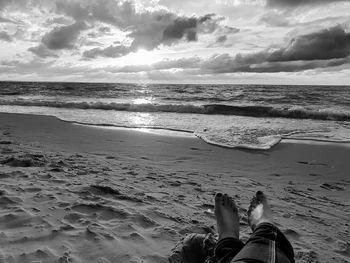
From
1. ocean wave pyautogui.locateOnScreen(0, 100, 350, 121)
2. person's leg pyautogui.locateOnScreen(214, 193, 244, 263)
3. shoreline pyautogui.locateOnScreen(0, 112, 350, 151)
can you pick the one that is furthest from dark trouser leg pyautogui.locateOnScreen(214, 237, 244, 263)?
ocean wave pyautogui.locateOnScreen(0, 100, 350, 121)

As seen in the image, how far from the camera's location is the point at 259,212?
8.21ft

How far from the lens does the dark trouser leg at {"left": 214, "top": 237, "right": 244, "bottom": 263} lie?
5.66ft

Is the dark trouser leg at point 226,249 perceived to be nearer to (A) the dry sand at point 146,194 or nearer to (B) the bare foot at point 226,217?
(B) the bare foot at point 226,217

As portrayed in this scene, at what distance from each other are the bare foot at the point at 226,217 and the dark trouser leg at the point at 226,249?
17 centimetres

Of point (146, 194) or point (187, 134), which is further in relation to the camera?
point (187, 134)

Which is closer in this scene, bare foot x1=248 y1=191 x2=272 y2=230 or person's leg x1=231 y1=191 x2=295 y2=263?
person's leg x1=231 y1=191 x2=295 y2=263

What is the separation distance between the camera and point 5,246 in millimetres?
2203

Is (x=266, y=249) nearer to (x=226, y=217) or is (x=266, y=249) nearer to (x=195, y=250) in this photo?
(x=195, y=250)

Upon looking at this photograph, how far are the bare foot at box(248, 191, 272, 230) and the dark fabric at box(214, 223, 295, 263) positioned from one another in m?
0.45

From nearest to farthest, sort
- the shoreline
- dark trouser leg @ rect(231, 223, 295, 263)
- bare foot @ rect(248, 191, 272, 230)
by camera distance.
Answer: dark trouser leg @ rect(231, 223, 295, 263), bare foot @ rect(248, 191, 272, 230), the shoreline

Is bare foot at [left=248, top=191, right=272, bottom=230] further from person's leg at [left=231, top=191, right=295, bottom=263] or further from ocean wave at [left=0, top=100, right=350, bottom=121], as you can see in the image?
ocean wave at [left=0, top=100, right=350, bottom=121]

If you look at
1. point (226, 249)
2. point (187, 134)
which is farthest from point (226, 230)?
point (187, 134)

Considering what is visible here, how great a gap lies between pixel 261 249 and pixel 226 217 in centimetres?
89

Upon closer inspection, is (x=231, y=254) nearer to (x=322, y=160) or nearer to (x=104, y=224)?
(x=104, y=224)
